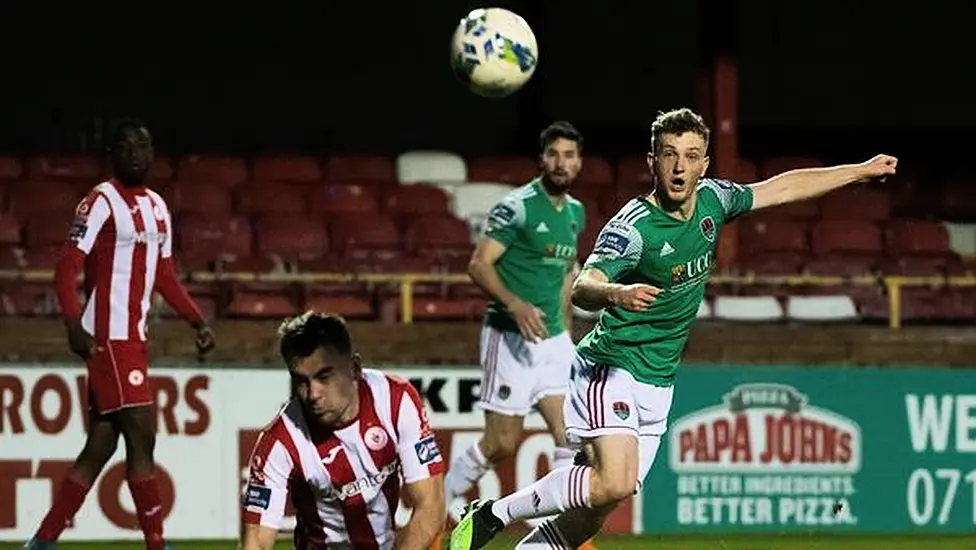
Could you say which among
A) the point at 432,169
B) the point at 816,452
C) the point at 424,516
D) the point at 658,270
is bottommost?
the point at 816,452

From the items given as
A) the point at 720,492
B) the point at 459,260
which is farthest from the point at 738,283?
the point at 720,492

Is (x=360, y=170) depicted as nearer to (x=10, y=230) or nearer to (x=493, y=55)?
(x=10, y=230)

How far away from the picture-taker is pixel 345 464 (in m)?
5.84

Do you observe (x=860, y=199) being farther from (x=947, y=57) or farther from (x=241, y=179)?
(x=241, y=179)

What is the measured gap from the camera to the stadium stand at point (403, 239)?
45.2 ft

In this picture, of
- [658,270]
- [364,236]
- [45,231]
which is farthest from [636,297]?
[364,236]

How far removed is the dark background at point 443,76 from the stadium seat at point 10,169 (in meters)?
2.09

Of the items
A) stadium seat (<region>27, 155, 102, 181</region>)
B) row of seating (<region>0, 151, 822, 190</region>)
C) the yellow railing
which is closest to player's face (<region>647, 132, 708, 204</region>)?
the yellow railing

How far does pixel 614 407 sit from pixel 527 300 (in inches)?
99.8

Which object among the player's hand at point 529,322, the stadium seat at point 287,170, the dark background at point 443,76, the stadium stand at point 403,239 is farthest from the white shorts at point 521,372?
the dark background at point 443,76

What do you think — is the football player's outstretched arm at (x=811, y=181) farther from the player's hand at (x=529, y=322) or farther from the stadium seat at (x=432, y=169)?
the stadium seat at (x=432, y=169)

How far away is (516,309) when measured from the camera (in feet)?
Answer: 30.8

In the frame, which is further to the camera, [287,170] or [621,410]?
[287,170]

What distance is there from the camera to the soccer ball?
10484 mm
